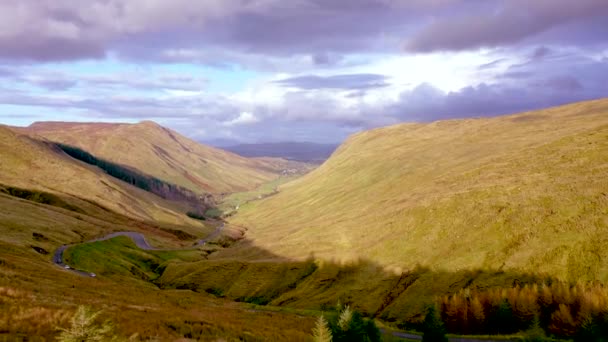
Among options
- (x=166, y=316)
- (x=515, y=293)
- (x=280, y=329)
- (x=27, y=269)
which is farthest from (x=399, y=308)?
(x=27, y=269)

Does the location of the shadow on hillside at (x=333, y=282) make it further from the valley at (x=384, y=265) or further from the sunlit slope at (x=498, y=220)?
the sunlit slope at (x=498, y=220)

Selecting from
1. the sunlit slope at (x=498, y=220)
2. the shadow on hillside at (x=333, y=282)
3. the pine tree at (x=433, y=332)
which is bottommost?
the shadow on hillside at (x=333, y=282)

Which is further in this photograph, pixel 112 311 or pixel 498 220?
pixel 498 220

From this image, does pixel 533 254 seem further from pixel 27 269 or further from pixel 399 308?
pixel 27 269

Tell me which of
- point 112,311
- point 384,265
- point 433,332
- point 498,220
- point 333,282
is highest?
point 498,220

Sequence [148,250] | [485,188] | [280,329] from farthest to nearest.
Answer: [148,250], [485,188], [280,329]

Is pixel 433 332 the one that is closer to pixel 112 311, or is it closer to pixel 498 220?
pixel 112 311

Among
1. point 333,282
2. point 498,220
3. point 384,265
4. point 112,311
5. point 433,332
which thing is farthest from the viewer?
point 333,282

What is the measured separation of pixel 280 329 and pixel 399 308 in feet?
132

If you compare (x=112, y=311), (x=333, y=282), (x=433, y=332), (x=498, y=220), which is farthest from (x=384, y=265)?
(x=112, y=311)

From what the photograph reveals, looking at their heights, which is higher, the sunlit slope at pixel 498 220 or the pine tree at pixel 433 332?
the sunlit slope at pixel 498 220

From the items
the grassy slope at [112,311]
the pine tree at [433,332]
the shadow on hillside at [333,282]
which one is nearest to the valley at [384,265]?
the grassy slope at [112,311]

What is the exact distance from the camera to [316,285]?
10781cm

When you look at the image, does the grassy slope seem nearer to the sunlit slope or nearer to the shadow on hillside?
the shadow on hillside
